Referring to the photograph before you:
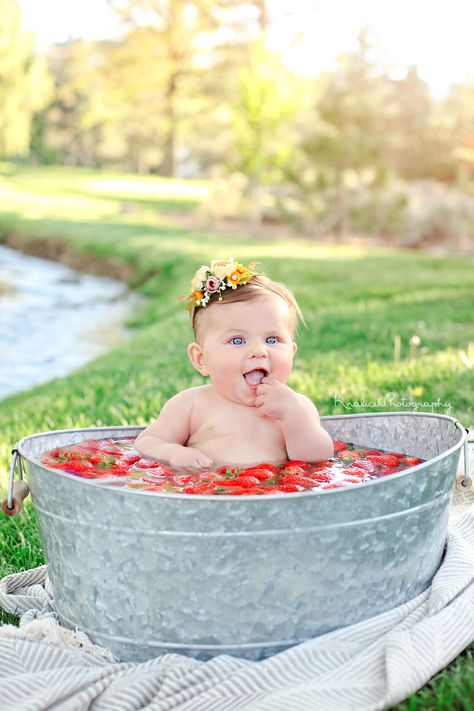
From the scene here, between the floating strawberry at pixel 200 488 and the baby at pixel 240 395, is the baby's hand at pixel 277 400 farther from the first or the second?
the floating strawberry at pixel 200 488

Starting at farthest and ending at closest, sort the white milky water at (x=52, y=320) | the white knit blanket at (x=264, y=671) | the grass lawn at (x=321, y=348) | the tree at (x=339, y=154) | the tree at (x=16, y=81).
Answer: the tree at (x=16, y=81), the tree at (x=339, y=154), the white milky water at (x=52, y=320), the grass lawn at (x=321, y=348), the white knit blanket at (x=264, y=671)

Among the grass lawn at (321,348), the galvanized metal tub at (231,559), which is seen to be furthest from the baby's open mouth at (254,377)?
the grass lawn at (321,348)

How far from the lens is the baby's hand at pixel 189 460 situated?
2.26 meters

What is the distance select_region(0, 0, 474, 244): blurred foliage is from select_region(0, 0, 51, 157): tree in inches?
1.5

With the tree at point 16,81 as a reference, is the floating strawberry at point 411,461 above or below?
below

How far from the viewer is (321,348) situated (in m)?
5.61

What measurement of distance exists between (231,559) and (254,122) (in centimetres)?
1852

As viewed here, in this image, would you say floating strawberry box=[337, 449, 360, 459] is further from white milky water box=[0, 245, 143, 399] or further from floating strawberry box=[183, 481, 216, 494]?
white milky water box=[0, 245, 143, 399]

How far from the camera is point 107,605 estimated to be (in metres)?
1.89

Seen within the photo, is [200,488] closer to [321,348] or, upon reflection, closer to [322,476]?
[322,476]

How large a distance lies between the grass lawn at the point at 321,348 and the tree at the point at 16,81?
9.81 metres

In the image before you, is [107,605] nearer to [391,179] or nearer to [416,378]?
[416,378]

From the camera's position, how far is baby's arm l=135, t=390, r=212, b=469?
7.59 ft

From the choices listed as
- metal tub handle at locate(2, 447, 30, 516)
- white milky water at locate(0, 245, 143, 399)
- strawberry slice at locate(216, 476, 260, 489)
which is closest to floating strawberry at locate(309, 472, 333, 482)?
strawberry slice at locate(216, 476, 260, 489)
